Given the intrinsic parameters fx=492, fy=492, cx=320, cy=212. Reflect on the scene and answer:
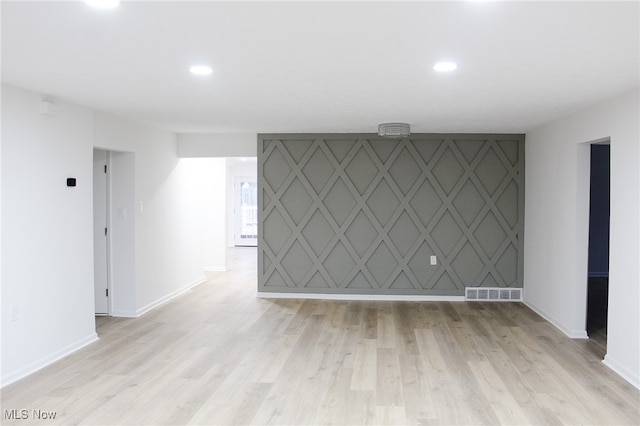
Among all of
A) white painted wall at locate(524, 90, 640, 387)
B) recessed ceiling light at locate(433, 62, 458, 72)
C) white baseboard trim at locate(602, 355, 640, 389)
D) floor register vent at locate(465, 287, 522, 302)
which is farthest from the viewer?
floor register vent at locate(465, 287, 522, 302)

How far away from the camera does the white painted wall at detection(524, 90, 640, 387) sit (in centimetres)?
386

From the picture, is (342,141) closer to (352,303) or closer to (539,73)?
(352,303)

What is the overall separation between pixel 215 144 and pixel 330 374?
13.8ft

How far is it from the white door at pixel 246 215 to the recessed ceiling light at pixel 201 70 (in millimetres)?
10292

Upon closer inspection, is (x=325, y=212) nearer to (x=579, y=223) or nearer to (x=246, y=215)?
(x=579, y=223)

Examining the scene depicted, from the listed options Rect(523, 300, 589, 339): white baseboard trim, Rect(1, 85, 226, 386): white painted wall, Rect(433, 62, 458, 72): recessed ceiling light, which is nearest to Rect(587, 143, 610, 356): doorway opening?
Rect(523, 300, 589, 339): white baseboard trim

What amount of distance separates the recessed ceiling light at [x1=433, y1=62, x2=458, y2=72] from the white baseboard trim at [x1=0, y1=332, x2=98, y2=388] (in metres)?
3.84

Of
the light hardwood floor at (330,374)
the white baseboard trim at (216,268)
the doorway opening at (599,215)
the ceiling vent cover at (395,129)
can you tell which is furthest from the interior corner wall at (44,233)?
the doorway opening at (599,215)

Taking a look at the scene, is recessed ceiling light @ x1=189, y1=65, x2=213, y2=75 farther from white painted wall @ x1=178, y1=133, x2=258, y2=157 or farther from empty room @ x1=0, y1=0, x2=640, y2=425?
white painted wall @ x1=178, y1=133, x2=258, y2=157

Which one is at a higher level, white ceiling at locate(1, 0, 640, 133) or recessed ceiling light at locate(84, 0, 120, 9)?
white ceiling at locate(1, 0, 640, 133)

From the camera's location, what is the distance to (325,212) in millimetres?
6891

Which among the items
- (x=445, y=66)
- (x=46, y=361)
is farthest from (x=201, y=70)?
(x=46, y=361)

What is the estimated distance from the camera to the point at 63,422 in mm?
3074

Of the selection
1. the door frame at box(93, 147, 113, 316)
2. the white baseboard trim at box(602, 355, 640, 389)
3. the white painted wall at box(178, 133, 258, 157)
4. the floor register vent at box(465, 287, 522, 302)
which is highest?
the white painted wall at box(178, 133, 258, 157)
